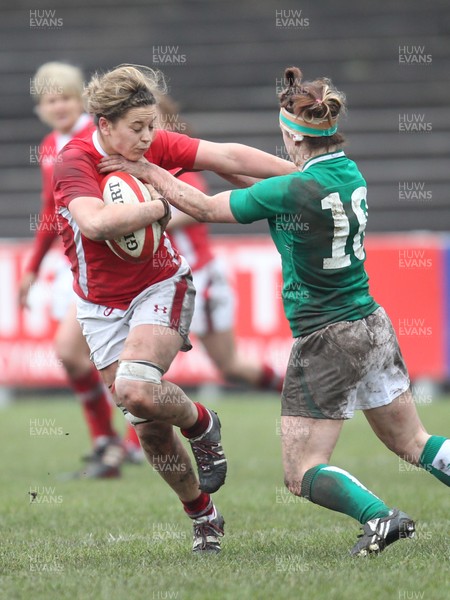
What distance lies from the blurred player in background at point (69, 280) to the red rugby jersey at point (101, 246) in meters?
2.42

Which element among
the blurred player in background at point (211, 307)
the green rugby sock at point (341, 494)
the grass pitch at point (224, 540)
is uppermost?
the blurred player in background at point (211, 307)

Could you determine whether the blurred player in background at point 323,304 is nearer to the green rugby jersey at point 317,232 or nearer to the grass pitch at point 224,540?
the green rugby jersey at point 317,232

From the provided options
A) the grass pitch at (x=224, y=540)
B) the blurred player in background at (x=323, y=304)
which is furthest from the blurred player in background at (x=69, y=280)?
the blurred player in background at (x=323, y=304)

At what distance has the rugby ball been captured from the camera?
4.45 meters

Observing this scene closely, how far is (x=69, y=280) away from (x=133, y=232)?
130 inches

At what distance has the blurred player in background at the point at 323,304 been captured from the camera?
4242 mm

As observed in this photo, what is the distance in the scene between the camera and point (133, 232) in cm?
444

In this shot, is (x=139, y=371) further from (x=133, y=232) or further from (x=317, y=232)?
(x=317, y=232)

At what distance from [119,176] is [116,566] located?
5.14 feet

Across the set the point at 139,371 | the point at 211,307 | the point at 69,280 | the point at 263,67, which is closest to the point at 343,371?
the point at 139,371

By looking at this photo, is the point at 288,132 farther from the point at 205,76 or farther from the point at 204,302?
the point at 205,76

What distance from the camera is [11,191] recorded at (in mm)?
15266

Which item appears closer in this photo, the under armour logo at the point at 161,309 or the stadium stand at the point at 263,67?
the under armour logo at the point at 161,309

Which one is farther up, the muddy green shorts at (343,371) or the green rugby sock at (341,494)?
the muddy green shorts at (343,371)
